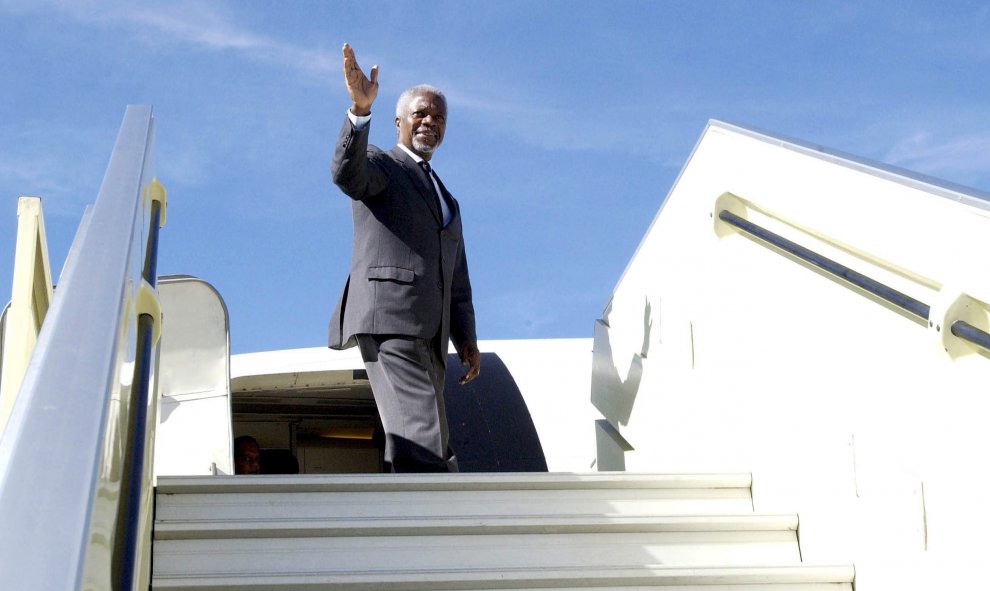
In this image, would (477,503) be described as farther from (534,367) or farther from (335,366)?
(534,367)

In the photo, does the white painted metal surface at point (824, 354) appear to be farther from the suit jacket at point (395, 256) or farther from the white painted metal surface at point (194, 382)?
the white painted metal surface at point (194, 382)

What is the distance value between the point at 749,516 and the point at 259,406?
16.2 feet

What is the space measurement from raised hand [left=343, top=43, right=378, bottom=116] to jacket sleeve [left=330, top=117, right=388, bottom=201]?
60 mm

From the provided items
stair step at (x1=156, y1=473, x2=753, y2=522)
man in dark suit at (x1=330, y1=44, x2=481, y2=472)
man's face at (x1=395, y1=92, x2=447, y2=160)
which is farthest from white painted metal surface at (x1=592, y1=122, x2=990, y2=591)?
man's face at (x1=395, y1=92, x2=447, y2=160)

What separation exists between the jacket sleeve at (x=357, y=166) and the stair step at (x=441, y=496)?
118 cm

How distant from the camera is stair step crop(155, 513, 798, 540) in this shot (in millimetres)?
3117

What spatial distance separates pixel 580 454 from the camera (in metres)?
7.72

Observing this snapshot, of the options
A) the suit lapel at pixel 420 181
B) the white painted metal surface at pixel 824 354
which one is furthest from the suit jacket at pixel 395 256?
the white painted metal surface at pixel 824 354

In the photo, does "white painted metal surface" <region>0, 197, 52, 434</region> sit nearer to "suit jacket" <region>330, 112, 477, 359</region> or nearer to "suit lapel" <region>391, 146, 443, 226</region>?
"suit jacket" <region>330, 112, 477, 359</region>

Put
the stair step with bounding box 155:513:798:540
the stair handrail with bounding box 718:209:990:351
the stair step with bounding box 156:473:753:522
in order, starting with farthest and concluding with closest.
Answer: the stair step with bounding box 156:473:753:522, the stair step with bounding box 155:513:798:540, the stair handrail with bounding box 718:209:990:351

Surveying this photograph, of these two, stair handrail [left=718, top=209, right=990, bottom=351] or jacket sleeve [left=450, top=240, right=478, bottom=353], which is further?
jacket sleeve [left=450, top=240, right=478, bottom=353]

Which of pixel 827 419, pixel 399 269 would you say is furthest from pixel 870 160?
pixel 399 269

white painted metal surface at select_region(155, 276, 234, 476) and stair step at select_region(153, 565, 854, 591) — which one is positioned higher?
white painted metal surface at select_region(155, 276, 234, 476)

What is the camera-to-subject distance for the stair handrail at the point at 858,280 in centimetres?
261
